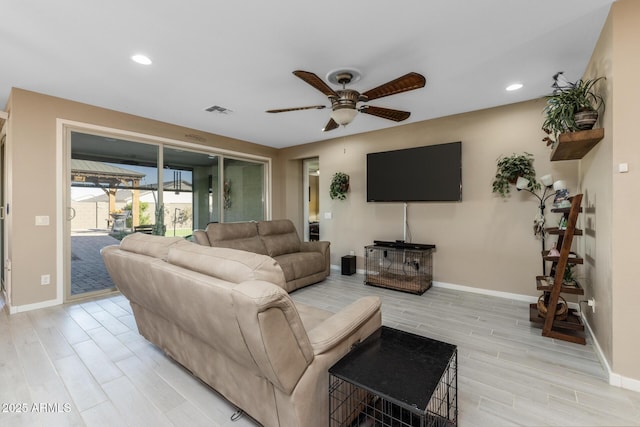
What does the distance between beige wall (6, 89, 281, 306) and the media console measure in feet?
14.2

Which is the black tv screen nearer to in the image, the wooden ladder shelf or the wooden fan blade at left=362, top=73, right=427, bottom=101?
the wooden ladder shelf

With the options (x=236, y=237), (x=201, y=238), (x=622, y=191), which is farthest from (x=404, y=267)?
(x=201, y=238)

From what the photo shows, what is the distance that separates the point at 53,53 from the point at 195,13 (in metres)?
1.60

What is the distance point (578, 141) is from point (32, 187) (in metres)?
5.65

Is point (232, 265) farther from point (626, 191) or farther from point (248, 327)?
point (626, 191)

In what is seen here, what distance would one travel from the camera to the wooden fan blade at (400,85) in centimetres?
224

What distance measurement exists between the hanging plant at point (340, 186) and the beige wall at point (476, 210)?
0.56 ft

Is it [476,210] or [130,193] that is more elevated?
[130,193]

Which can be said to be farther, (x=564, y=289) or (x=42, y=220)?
(x=42, y=220)

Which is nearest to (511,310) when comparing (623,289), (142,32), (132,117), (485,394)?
(623,289)

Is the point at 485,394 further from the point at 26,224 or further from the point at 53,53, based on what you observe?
the point at 26,224

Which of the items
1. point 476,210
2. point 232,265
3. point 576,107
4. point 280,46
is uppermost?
point 280,46

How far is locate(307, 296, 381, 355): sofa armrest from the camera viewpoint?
1366 millimetres

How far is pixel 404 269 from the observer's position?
15.0 ft
